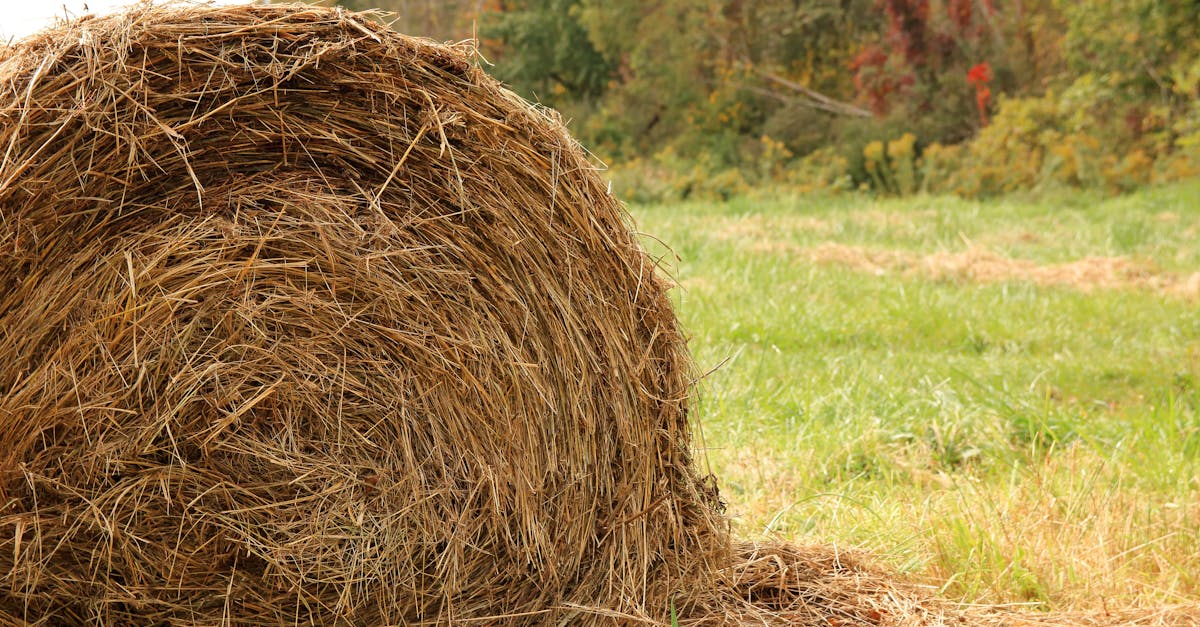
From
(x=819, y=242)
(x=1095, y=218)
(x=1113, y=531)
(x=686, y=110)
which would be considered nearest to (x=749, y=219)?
(x=819, y=242)

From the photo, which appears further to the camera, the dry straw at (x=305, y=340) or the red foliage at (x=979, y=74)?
the red foliage at (x=979, y=74)

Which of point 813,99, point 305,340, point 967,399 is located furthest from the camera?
point 813,99

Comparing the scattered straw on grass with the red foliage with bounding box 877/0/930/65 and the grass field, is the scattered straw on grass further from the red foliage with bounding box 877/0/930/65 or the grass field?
the red foliage with bounding box 877/0/930/65

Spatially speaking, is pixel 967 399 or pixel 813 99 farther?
pixel 813 99

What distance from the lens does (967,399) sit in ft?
17.1

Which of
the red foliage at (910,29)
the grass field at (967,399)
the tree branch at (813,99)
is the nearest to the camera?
the grass field at (967,399)

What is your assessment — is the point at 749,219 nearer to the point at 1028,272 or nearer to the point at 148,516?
the point at 1028,272

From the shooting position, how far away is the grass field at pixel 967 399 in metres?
3.44

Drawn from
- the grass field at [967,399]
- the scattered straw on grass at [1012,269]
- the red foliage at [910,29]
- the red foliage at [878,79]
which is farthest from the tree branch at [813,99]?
the scattered straw on grass at [1012,269]

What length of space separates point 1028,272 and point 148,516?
8056 millimetres

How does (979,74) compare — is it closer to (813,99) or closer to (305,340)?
(813,99)

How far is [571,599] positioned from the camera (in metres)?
2.71

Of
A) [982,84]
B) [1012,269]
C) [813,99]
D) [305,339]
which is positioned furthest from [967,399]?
[813,99]

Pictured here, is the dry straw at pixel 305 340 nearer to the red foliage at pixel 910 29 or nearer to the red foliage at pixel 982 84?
the red foliage at pixel 982 84
